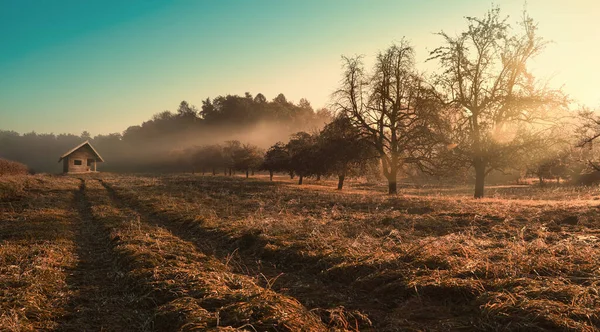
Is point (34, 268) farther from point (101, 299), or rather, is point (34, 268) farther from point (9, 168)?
point (9, 168)

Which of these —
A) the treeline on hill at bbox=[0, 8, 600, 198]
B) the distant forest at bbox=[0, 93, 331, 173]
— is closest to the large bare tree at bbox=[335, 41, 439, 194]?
the treeline on hill at bbox=[0, 8, 600, 198]

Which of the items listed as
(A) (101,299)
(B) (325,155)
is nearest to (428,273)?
(A) (101,299)

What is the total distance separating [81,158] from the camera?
64.4m

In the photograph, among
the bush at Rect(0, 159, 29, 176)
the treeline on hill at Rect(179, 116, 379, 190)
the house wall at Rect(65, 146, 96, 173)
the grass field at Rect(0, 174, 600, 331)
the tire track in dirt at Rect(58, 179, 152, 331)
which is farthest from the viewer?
the house wall at Rect(65, 146, 96, 173)

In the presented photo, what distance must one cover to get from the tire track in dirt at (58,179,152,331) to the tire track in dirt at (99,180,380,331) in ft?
6.95

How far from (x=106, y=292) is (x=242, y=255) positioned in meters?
3.44

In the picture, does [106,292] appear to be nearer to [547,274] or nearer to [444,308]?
[444,308]

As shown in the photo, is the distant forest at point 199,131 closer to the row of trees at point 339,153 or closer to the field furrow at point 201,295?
the row of trees at point 339,153

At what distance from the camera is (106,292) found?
672cm

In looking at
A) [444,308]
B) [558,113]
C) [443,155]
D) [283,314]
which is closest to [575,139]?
[558,113]

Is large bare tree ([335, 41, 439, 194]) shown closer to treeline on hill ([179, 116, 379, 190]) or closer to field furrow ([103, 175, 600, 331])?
treeline on hill ([179, 116, 379, 190])

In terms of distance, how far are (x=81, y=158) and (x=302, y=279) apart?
7057 centimetres

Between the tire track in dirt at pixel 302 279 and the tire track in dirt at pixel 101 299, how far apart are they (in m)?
2.12

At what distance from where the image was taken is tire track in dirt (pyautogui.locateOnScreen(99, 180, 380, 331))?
533 centimetres
